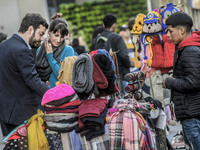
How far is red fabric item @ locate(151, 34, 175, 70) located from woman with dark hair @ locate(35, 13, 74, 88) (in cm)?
136

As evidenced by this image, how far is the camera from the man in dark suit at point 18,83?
405 centimetres

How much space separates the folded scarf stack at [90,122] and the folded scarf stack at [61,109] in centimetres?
8

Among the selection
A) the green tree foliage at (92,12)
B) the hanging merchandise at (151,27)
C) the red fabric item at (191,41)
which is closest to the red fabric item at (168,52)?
the hanging merchandise at (151,27)

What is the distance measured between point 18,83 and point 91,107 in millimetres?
1126

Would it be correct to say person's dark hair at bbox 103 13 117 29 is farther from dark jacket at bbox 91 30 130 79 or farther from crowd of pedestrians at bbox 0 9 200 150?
crowd of pedestrians at bbox 0 9 200 150

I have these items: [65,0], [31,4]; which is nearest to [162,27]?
[31,4]

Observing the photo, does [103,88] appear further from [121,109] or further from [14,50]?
[14,50]

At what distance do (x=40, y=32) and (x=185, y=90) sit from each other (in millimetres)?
1870

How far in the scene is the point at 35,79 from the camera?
404 centimetres

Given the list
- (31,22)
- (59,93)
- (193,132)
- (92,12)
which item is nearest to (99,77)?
(59,93)

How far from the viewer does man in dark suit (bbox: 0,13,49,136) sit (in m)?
4.05

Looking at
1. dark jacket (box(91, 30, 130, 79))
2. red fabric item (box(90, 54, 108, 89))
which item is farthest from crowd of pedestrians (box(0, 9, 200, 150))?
dark jacket (box(91, 30, 130, 79))

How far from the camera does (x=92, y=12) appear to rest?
15102mm

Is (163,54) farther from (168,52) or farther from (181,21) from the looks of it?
(181,21)
